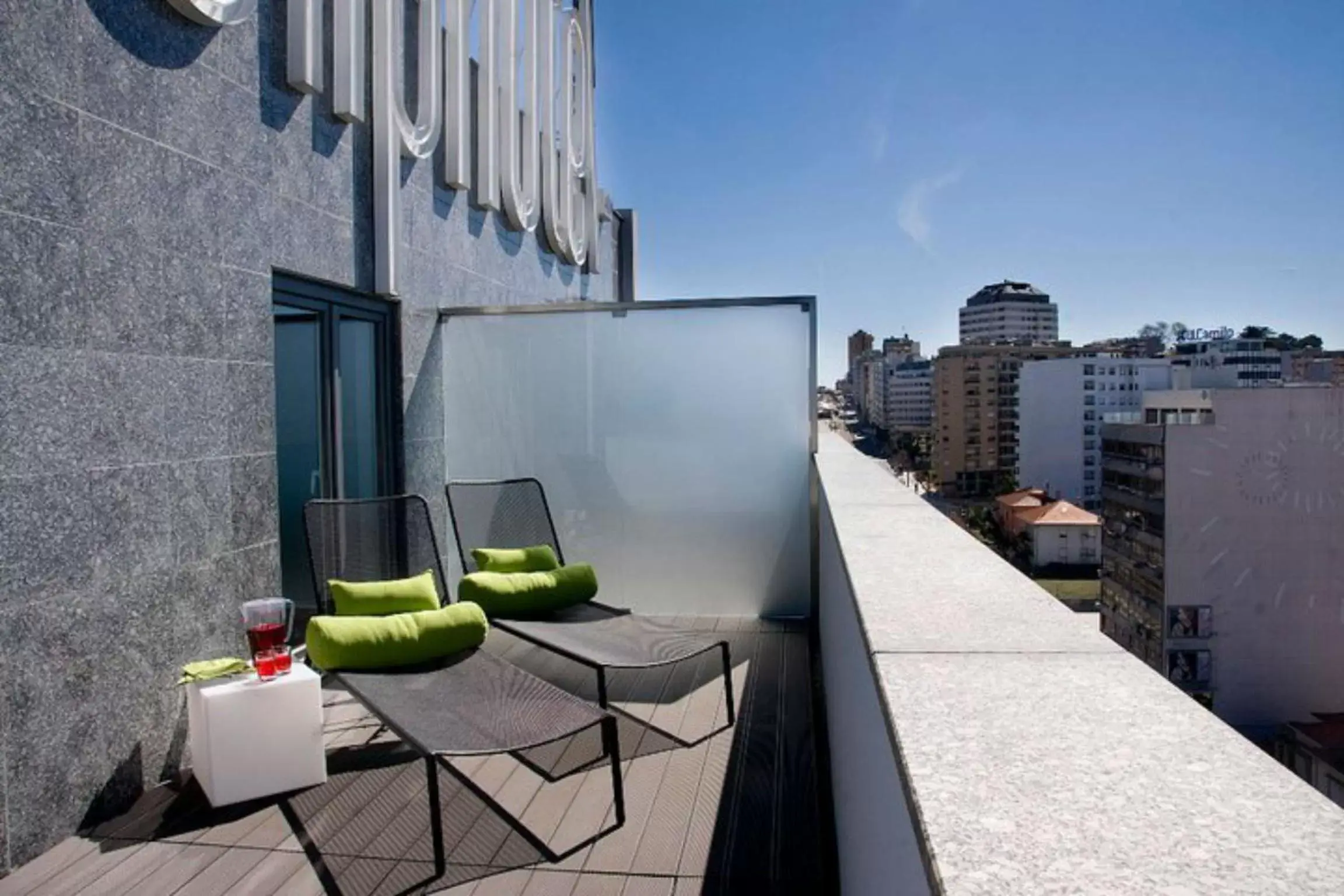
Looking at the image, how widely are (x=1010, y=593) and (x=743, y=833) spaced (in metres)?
1.54

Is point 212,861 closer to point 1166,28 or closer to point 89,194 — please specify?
point 89,194

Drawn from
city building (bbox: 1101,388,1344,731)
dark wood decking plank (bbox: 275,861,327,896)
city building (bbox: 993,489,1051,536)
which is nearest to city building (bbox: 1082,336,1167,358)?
city building (bbox: 993,489,1051,536)

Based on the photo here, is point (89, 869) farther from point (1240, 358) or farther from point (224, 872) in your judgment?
point (1240, 358)

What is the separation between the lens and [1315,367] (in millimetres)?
68750

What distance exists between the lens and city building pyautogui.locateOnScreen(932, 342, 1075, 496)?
285 feet

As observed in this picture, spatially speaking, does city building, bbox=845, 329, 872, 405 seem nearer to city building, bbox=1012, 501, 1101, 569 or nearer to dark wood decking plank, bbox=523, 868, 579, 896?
city building, bbox=1012, 501, 1101, 569

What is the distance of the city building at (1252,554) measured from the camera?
1807 inches

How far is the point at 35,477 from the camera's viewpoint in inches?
110

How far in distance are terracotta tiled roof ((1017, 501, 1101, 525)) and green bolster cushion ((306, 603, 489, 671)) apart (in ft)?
210

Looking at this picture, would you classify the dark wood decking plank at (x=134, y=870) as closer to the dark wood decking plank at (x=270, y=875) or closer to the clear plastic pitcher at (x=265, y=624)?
the dark wood decking plank at (x=270, y=875)

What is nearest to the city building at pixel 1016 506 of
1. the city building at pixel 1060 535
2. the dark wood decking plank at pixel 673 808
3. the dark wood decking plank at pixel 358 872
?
the city building at pixel 1060 535

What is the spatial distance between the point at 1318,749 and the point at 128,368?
159ft

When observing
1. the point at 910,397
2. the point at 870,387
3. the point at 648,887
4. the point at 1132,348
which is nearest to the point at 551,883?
the point at 648,887

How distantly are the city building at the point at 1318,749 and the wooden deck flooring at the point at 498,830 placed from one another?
3855 centimetres
